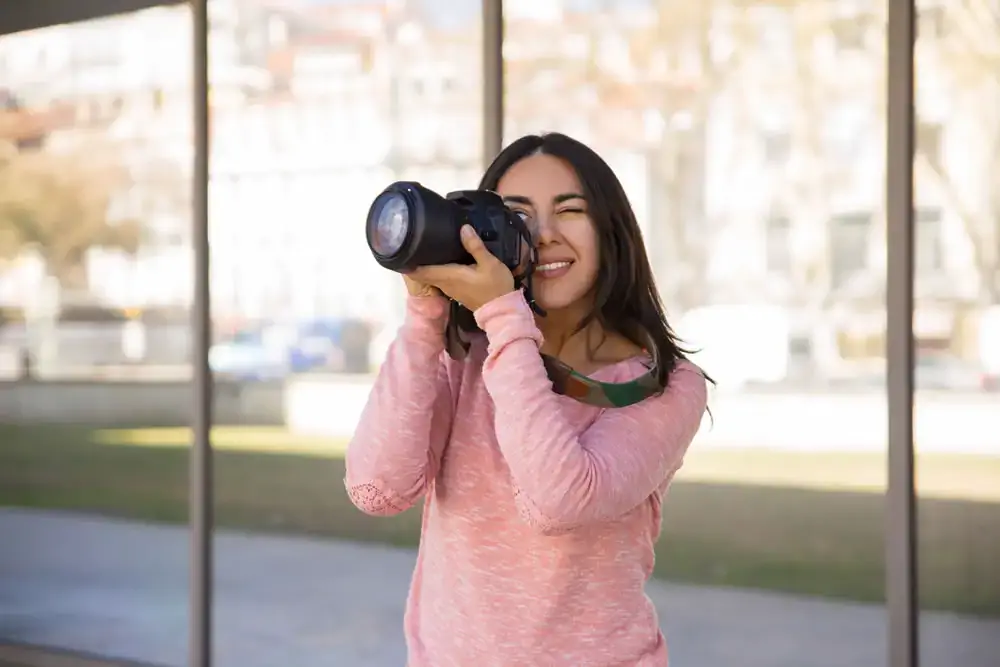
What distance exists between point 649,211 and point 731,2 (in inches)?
38.7

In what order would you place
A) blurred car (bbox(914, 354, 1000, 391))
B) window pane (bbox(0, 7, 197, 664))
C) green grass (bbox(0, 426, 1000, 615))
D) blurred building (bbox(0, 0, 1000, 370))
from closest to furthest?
blurred car (bbox(914, 354, 1000, 391)) < window pane (bbox(0, 7, 197, 664)) < blurred building (bbox(0, 0, 1000, 370)) < green grass (bbox(0, 426, 1000, 615))

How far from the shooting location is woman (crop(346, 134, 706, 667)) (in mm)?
980

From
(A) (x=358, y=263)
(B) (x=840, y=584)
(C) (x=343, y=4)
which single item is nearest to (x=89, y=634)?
(A) (x=358, y=263)

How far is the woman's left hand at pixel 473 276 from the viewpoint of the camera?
0.98 meters

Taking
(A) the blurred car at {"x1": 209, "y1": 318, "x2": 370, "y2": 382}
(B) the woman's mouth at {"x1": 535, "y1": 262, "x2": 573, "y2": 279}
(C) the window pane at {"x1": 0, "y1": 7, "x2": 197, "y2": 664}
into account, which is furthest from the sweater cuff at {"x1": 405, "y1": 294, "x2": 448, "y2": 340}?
(A) the blurred car at {"x1": 209, "y1": 318, "x2": 370, "y2": 382}

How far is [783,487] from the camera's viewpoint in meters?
6.59

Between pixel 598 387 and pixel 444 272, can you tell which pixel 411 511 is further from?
pixel 444 272

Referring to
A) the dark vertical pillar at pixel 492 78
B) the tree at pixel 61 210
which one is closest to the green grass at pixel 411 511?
the tree at pixel 61 210

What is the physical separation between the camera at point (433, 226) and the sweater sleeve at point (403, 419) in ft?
0.29

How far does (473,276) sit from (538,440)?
0.15m

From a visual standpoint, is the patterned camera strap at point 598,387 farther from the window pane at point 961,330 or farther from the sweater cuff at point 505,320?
the window pane at point 961,330

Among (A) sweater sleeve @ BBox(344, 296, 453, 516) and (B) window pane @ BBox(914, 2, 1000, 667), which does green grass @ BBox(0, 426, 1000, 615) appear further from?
(A) sweater sleeve @ BBox(344, 296, 453, 516)

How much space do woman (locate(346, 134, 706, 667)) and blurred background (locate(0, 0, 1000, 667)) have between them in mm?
2288

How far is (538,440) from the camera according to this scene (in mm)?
959
